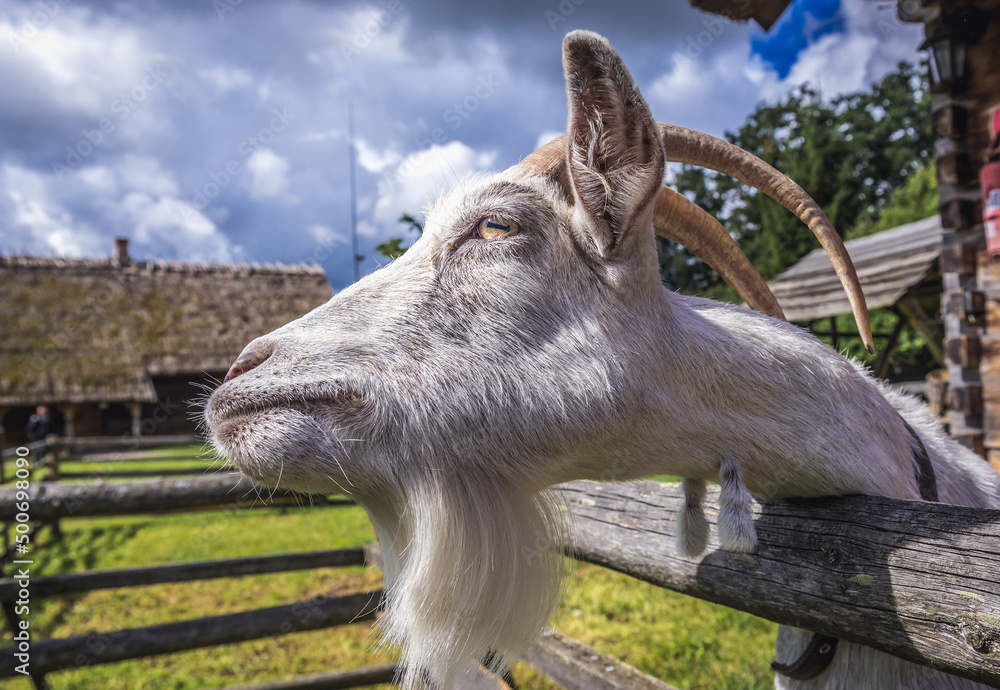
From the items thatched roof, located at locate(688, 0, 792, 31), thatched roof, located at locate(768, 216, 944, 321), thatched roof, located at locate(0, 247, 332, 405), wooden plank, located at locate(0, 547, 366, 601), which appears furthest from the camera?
thatched roof, located at locate(0, 247, 332, 405)

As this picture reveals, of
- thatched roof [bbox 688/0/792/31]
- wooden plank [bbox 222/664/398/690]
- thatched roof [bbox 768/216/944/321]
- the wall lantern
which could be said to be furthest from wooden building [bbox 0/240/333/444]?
the wall lantern

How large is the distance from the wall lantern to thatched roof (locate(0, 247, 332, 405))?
840 inches

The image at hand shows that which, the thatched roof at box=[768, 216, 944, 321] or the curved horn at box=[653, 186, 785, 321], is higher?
the thatched roof at box=[768, 216, 944, 321]

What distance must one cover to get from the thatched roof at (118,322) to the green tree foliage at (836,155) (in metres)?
19.2

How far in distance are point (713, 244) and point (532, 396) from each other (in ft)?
2.76

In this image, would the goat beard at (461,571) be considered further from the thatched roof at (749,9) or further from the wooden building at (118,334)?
the wooden building at (118,334)

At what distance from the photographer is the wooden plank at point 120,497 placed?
344 centimetres

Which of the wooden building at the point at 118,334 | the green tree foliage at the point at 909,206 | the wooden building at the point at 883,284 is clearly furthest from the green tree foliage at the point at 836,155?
the wooden building at the point at 118,334

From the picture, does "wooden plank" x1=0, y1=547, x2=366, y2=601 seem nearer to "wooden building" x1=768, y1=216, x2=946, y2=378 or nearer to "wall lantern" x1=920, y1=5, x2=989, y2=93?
"wooden building" x1=768, y1=216, x2=946, y2=378

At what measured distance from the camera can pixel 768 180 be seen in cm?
141

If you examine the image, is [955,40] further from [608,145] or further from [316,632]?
[316,632]

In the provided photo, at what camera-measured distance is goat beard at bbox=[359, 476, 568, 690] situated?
1.11 metres

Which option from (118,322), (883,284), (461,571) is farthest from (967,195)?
(118,322)

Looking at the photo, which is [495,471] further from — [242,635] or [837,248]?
[242,635]
